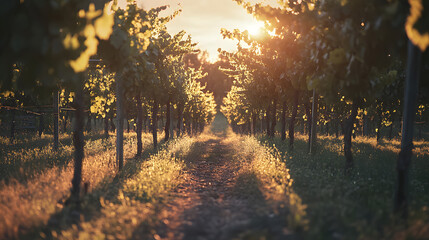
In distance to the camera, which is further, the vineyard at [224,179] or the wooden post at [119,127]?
the wooden post at [119,127]

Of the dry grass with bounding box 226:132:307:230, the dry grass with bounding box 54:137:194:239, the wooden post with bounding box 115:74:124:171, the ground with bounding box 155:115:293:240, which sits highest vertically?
the wooden post with bounding box 115:74:124:171

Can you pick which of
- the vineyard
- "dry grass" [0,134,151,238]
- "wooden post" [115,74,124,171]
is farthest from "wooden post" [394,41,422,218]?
"wooden post" [115,74,124,171]

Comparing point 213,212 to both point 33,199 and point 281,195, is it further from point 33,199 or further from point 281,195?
point 33,199

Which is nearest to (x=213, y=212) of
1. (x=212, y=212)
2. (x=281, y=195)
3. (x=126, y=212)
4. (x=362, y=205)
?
(x=212, y=212)

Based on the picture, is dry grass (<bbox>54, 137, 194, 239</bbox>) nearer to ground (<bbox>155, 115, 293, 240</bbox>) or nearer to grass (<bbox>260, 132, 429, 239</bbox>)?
ground (<bbox>155, 115, 293, 240</bbox>)

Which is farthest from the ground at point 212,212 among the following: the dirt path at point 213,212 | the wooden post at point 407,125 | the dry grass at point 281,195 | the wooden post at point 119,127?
the wooden post at point 119,127

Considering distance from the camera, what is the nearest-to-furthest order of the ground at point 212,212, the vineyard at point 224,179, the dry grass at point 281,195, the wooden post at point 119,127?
1. the vineyard at point 224,179
2. the dry grass at point 281,195
3. the ground at point 212,212
4. the wooden post at point 119,127

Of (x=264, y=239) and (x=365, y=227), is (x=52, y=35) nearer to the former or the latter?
(x=264, y=239)

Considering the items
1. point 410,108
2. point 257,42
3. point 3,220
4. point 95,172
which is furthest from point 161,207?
point 257,42

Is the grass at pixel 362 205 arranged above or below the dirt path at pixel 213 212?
above

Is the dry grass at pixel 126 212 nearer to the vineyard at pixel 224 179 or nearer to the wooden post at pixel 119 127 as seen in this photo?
the vineyard at pixel 224 179

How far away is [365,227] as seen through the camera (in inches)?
166

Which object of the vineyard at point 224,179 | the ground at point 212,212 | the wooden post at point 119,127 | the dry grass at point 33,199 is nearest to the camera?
the vineyard at point 224,179

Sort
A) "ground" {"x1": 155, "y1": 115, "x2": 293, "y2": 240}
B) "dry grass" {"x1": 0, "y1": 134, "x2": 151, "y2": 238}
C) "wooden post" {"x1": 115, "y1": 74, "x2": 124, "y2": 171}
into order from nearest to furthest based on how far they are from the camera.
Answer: "ground" {"x1": 155, "y1": 115, "x2": 293, "y2": 240} < "dry grass" {"x1": 0, "y1": 134, "x2": 151, "y2": 238} < "wooden post" {"x1": 115, "y1": 74, "x2": 124, "y2": 171}
